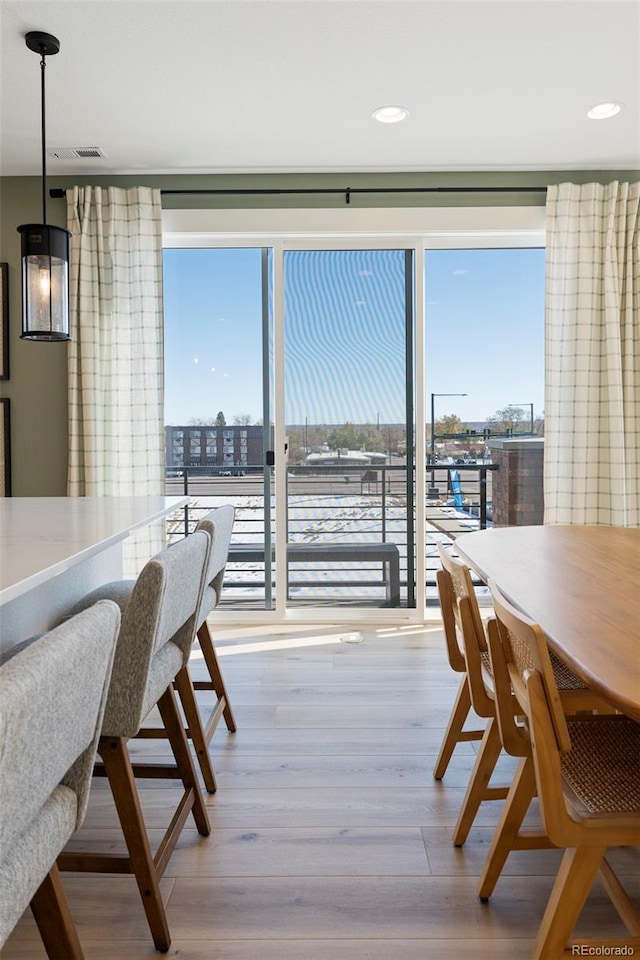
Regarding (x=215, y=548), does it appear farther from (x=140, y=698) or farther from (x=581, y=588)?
(x=581, y=588)

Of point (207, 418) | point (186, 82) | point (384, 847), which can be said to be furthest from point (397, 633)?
point (186, 82)

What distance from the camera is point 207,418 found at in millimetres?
4078

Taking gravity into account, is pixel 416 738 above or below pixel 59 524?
below

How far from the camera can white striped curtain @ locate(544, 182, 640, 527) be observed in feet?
12.2

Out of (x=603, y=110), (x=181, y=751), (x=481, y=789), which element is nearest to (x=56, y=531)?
(x=181, y=751)

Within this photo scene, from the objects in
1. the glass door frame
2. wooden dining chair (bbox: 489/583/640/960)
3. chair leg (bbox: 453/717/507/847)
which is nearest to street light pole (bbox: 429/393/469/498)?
the glass door frame

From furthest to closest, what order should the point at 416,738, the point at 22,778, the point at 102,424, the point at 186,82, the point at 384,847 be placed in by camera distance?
the point at 102,424 < the point at 186,82 < the point at 416,738 < the point at 384,847 < the point at 22,778

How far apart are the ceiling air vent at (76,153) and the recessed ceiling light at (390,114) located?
4.93 feet

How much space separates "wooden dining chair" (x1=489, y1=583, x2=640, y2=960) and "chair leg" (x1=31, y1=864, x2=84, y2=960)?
0.82 metres

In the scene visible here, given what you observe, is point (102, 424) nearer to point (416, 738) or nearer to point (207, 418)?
point (207, 418)

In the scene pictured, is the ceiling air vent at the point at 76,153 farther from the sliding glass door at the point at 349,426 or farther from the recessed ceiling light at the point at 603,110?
the recessed ceiling light at the point at 603,110

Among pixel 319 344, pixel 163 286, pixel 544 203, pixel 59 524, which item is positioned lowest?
pixel 59 524

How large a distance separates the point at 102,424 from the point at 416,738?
249 cm

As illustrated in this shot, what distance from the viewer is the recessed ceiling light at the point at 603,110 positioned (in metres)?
3.10
